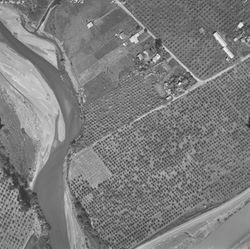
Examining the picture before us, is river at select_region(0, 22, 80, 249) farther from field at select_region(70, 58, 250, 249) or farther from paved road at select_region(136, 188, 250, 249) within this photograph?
paved road at select_region(136, 188, 250, 249)

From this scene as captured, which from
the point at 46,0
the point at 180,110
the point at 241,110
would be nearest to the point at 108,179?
the point at 180,110

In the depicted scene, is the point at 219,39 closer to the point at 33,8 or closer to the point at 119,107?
the point at 119,107

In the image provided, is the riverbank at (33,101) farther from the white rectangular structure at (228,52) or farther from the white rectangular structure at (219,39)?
the white rectangular structure at (228,52)

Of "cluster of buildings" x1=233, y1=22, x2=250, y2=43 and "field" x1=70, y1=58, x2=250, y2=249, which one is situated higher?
"cluster of buildings" x1=233, y1=22, x2=250, y2=43

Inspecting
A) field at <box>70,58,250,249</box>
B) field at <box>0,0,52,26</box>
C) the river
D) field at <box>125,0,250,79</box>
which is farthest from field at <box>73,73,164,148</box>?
field at <box>0,0,52,26</box>

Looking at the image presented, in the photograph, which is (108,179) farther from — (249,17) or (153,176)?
(249,17)

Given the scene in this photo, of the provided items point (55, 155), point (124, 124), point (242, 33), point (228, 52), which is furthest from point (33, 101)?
point (242, 33)
